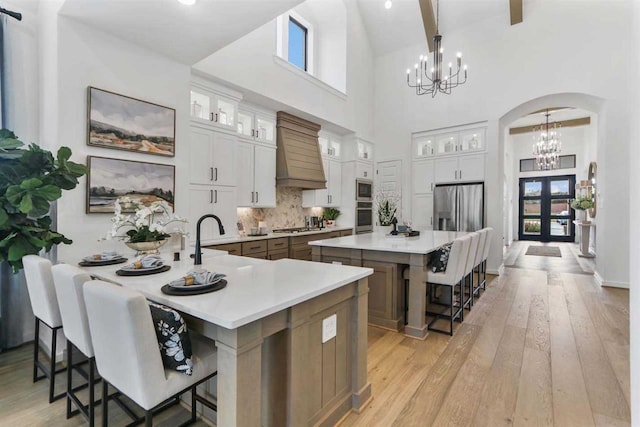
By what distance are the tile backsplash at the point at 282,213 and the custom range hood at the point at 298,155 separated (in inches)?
18.9

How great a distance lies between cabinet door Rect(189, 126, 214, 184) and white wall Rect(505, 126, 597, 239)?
10.1 metres

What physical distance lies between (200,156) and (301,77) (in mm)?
2486

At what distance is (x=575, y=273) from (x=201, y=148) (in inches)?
281

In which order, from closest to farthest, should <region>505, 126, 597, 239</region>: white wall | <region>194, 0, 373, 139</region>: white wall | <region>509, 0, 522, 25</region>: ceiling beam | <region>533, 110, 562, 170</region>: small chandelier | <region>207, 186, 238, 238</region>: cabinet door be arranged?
<region>207, 186, 238, 238</region>: cabinet door, <region>194, 0, 373, 139</region>: white wall, <region>509, 0, 522, 25</region>: ceiling beam, <region>533, 110, 562, 170</region>: small chandelier, <region>505, 126, 597, 239</region>: white wall

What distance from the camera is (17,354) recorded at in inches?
106

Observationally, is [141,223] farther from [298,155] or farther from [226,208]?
[298,155]

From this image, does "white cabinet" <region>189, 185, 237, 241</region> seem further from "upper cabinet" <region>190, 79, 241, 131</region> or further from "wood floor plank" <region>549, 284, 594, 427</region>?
"wood floor plank" <region>549, 284, 594, 427</region>

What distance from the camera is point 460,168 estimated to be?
628cm

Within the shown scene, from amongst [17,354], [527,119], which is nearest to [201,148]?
[17,354]

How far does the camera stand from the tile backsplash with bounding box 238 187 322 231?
16.7ft

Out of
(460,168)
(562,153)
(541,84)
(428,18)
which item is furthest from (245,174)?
(562,153)

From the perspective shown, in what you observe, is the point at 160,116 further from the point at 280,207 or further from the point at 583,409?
the point at 583,409

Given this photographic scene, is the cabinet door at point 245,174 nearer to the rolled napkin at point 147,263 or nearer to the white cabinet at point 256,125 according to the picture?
the white cabinet at point 256,125

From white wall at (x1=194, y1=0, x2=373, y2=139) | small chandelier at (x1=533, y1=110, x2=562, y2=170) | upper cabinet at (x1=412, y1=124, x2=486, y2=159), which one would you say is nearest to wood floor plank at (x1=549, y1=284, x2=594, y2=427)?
upper cabinet at (x1=412, y1=124, x2=486, y2=159)
